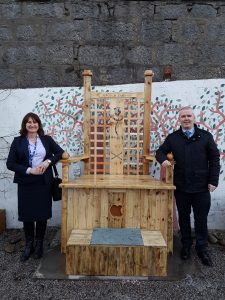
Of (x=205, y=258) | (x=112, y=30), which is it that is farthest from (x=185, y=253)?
(x=112, y=30)

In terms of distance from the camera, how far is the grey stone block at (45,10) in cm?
434

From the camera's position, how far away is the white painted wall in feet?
12.9

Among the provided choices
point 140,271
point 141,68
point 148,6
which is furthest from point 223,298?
point 148,6

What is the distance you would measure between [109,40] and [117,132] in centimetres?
137

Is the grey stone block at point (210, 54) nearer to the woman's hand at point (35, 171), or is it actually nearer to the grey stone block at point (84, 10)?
the grey stone block at point (84, 10)

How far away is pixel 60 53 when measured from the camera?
436 cm

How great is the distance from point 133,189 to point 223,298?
1.25 metres

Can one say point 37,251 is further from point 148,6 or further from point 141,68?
point 148,6

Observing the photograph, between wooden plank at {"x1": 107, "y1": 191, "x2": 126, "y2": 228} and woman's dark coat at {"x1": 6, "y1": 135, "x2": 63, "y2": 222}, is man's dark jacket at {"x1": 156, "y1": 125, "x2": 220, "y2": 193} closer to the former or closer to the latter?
wooden plank at {"x1": 107, "y1": 191, "x2": 126, "y2": 228}

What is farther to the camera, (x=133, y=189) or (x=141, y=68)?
(x=141, y=68)

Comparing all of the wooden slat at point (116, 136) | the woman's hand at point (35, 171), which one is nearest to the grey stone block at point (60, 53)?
the wooden slat at point (116, 136)

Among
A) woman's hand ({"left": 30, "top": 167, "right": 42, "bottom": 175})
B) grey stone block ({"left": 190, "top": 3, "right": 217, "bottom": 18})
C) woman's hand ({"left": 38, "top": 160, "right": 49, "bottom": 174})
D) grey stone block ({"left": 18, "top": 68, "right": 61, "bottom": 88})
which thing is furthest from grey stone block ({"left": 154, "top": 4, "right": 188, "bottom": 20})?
woman's hand ({"left": 30, "top": 167, "right": 42, "bottom": 175})

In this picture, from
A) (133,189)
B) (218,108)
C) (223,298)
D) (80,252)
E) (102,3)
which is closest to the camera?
(223,298)

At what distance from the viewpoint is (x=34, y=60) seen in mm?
4383
